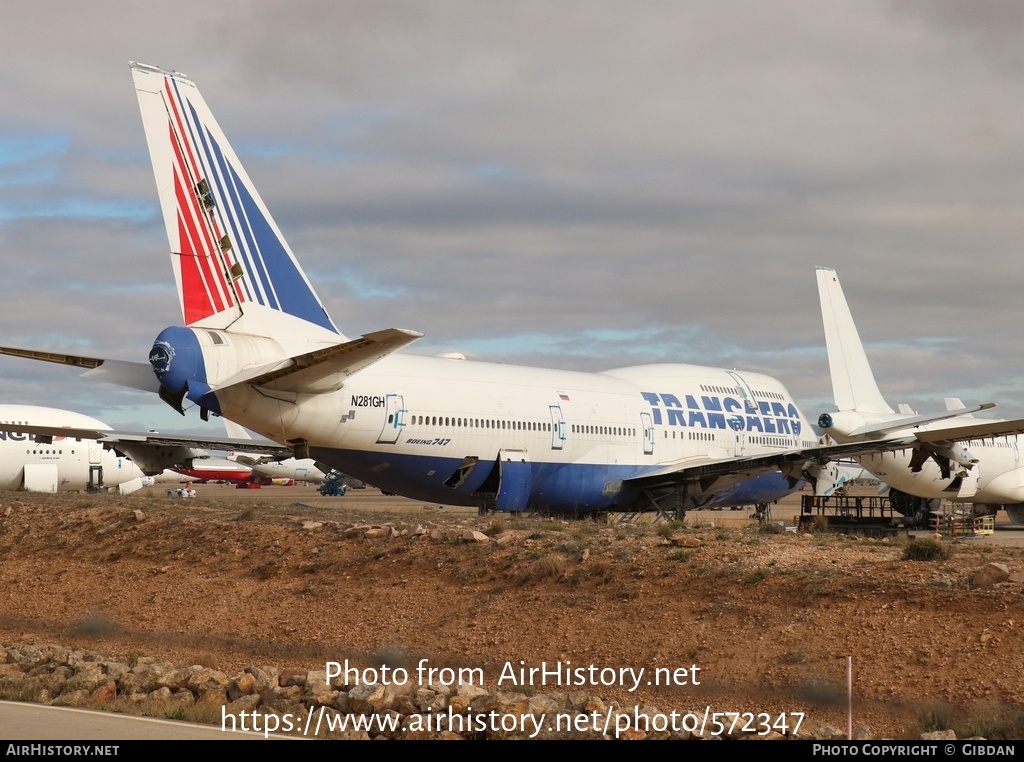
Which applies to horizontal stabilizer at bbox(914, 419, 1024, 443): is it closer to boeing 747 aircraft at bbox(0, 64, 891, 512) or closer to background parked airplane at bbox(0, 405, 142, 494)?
boeing 747 aircraft at bbox(0, 64, 891, 512)

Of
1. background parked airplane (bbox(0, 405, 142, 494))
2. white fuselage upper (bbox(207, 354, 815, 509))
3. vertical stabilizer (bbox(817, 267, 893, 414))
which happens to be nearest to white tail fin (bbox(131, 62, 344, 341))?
white fuselage upper (bbox(207, 354, 815, 509))

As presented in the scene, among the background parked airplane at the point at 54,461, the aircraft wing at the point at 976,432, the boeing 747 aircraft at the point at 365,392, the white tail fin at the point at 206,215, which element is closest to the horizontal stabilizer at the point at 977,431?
the aircraft wing at the point at 976,432

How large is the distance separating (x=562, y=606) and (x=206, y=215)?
39.4 ft

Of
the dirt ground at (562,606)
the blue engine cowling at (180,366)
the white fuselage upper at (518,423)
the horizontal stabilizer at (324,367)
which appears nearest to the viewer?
the dirt ground at (562,606)

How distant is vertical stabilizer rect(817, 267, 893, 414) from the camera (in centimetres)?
3778

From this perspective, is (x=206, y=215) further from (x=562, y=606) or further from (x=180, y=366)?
(x=562, y=606)

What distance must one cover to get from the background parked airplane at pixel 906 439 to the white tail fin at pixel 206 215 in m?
16.1

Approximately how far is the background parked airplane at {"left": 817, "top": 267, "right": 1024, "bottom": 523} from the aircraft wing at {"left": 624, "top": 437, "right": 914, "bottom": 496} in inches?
52.8

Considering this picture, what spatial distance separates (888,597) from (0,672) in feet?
39.1

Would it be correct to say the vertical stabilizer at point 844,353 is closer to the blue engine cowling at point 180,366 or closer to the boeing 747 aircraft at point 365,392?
the boeing 747 aircraft at point 365,392

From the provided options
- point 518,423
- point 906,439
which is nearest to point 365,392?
point 518,423

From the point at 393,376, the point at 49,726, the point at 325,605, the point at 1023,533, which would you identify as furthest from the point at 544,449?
the point at 1023,533

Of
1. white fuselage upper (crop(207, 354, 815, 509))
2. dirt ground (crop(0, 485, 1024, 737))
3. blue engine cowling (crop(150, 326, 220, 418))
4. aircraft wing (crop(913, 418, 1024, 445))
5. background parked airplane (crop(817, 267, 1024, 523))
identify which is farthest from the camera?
background parked airplane (crop(817, 267, 1024, 523))

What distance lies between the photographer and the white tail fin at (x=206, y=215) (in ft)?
77.0
